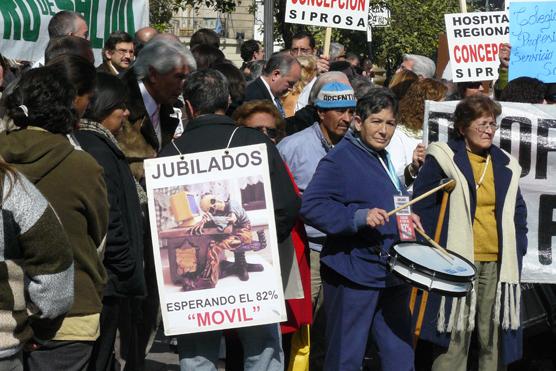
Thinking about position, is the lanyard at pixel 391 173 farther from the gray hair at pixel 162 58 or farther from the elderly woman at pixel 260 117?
the gray hair at pixel 162 58

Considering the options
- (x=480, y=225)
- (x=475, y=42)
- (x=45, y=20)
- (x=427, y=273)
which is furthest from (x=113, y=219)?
(x=475, y=42)

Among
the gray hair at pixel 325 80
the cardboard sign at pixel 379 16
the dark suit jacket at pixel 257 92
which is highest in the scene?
the gray hair at pixel 325 80

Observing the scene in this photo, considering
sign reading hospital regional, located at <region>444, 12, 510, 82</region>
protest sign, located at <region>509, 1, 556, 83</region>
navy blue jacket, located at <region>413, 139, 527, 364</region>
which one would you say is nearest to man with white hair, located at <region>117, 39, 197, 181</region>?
navy blue jacket, located at <region>413, 139, 527, 364</region>

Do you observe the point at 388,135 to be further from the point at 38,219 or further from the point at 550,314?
the point at 38,219

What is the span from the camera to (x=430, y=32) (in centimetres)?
3819

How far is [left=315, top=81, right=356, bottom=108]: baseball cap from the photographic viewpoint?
733cm

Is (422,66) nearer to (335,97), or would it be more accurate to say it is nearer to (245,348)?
(335,97)

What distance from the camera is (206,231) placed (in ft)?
18.4

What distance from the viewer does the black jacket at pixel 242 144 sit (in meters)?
5.78

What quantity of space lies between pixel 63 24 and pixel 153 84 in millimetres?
1585

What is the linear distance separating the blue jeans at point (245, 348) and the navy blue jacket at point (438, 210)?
145 centimetres

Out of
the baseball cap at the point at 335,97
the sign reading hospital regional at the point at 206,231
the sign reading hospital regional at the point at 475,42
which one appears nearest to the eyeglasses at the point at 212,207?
the sign reading hospital regional at the point at 206,231

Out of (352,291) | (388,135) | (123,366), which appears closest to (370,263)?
(352,291)

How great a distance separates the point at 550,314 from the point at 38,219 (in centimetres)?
→ 475
